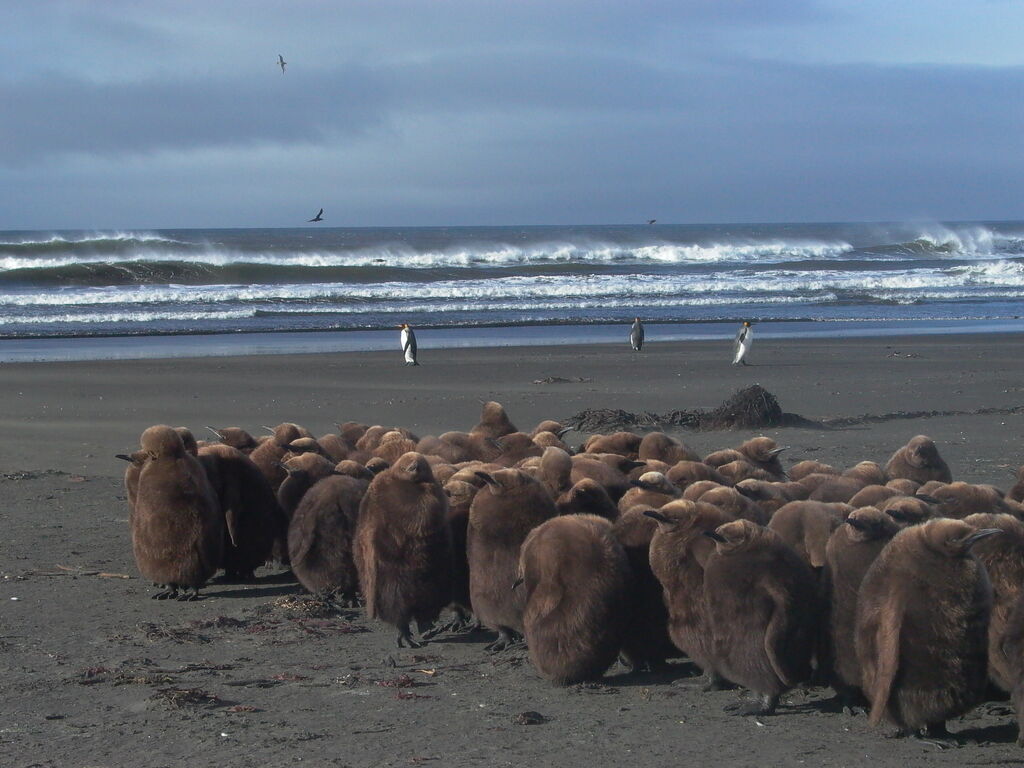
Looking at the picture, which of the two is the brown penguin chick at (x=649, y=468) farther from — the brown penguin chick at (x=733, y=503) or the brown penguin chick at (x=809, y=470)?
the brown penguin chick at (x=733, y=503)

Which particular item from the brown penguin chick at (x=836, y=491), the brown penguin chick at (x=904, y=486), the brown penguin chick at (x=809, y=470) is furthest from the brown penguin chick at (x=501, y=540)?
the brown penguin chick at (x=809, y=470)

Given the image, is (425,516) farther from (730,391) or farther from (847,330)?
(847,330)

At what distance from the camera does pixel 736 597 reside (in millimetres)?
5504

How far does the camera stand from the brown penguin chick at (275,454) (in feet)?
29.0

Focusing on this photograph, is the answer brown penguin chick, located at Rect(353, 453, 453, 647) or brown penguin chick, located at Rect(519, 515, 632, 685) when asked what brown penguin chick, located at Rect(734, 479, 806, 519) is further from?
brown penguin chick, located at Rect(353, 453, 453, 647)

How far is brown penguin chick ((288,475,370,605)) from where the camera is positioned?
742 centimetres

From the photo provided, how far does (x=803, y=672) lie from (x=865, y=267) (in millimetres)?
63265

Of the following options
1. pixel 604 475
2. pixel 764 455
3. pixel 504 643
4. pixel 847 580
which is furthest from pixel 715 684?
pixel 764 455

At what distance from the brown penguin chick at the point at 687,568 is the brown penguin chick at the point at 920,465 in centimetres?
285

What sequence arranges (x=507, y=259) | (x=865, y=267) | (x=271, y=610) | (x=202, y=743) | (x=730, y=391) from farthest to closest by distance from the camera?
(x=507, y=259)
(x=865, y=267)
(x=730, y=391)
(x=271, y=610)
(x=202, y=743)

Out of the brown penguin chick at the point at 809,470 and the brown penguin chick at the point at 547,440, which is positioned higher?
the brown penguin chick at the point at 547,440

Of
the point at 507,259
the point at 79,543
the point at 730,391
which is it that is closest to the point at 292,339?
the point at 730,391

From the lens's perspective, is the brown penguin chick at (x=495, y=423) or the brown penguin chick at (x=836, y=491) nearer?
the brown penguin chick at (x=836, y=491)

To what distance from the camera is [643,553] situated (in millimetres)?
6184
